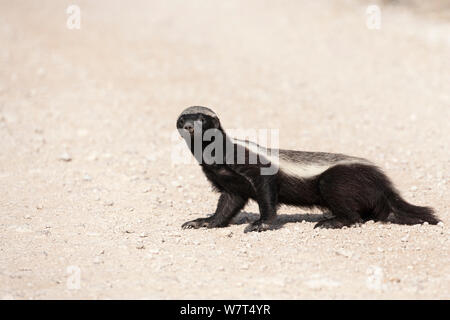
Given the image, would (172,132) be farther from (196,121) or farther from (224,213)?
(196,121)

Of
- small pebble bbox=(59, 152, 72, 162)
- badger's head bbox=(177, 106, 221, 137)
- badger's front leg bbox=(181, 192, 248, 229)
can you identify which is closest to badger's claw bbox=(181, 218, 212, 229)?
badger's front leg bbox=(181, 192, 248, 229)

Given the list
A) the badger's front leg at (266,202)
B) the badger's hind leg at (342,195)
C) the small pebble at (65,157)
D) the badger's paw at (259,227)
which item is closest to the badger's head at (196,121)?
the badger's front leg at (266,202)

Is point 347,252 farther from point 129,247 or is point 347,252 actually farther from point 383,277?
point 129,247

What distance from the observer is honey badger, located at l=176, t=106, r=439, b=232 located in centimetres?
735

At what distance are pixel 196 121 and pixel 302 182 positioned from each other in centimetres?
134

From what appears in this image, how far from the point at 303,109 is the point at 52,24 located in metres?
8.65

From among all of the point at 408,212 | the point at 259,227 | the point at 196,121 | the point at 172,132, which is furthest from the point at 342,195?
the point at 172,132

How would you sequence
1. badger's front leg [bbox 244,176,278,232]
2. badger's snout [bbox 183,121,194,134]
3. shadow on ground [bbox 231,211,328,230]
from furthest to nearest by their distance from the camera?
shadow on ground [bbox 231,211,328,230] → badger's front leg [bbox 244,176,278,232] → badger's snout [bbox 183,121,194,134]

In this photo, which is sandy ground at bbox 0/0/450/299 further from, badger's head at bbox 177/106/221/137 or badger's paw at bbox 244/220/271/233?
badger's head at bbox 177/106/221/137

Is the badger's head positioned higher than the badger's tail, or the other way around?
the badger's head

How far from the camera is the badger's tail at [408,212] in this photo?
7.37m

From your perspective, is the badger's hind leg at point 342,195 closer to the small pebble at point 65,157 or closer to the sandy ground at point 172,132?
the sandy ground at point 172,132

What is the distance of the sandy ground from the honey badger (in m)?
0.26

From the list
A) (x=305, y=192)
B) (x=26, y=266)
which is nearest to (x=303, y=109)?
(x=305, y=192)
